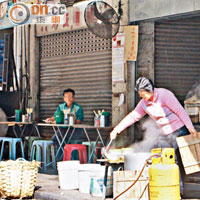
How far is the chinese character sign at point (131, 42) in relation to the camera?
32.9 feet

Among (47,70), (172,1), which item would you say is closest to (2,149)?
(47,70)

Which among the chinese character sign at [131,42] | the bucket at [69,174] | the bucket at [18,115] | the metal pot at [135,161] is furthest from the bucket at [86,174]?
the bucket at [18,115]

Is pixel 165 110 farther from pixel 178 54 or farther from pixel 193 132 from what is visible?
pixel 178 54

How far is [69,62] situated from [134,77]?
245 cm

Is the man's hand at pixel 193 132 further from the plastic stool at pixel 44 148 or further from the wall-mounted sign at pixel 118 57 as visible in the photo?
the plastic stool at pixel 44 148

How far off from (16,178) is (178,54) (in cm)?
436

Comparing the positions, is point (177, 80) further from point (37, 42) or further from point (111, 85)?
point (37, 42)

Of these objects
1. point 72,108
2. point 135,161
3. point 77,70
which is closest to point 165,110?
point 135,161

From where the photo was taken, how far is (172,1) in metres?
9.38

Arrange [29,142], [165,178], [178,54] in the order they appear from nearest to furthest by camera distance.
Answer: [165,178] < [178,54] < [29,142]

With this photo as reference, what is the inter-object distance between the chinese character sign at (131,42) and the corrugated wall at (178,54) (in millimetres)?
472

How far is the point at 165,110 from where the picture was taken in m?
7.38

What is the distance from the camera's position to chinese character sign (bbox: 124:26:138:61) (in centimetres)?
1004

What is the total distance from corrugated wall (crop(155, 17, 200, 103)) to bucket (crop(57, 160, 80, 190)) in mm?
2892
